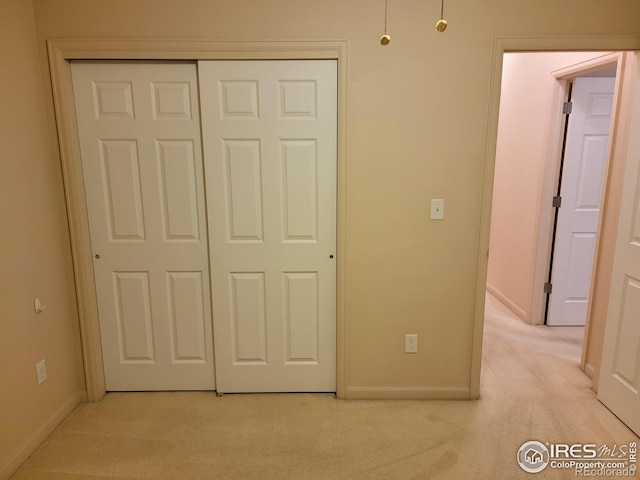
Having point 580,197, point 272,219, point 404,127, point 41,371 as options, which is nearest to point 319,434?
point 272,219

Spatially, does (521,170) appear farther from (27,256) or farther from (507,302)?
(27,256)

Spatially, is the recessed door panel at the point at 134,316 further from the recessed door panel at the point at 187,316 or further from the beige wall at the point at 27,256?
the beige wall at the point at 27,256

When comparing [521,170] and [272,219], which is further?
[521,170]

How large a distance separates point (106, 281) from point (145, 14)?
1.55 m

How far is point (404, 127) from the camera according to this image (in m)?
2.26

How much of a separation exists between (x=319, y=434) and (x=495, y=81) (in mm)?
2168

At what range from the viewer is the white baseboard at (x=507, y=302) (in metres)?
3.79

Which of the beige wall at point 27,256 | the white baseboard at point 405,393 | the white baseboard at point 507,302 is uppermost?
the beige wall at point 27,256

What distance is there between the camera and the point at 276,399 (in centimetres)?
254

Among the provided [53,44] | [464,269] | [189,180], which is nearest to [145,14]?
[53,44]

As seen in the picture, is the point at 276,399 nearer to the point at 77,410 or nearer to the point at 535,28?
the point at 77,410

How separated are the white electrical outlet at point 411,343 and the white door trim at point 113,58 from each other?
40cm

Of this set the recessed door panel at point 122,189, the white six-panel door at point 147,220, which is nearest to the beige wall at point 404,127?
the white six-panel door at point 147,220

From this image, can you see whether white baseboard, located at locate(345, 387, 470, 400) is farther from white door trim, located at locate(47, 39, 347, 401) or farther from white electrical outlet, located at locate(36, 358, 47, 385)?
white electrical outlet, located at locate(36, 358, 47, 385)
